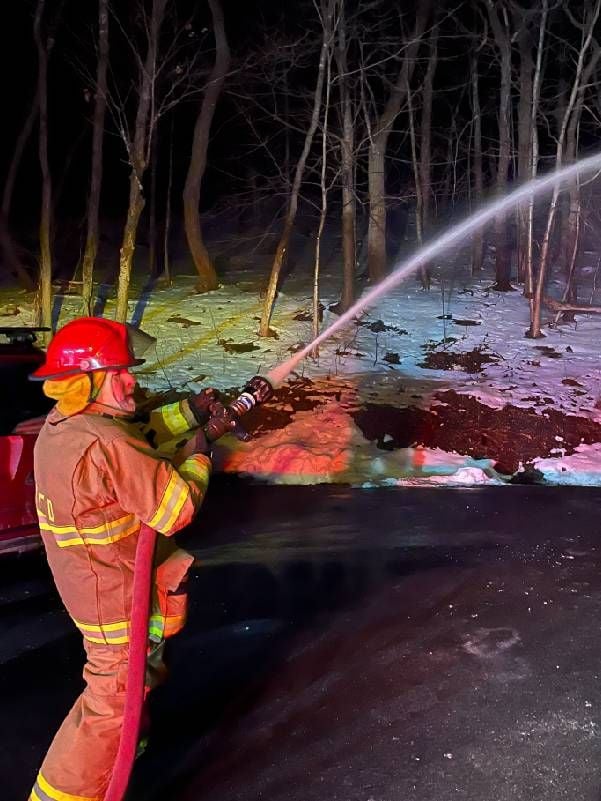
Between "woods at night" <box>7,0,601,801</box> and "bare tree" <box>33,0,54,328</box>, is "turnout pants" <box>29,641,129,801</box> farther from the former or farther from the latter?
"bare tree" <box>33,0,54,328</box>

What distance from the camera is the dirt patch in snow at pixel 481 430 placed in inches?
366

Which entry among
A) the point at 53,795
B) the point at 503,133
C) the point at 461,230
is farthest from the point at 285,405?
the point at 461,230

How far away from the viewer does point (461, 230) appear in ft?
83.6

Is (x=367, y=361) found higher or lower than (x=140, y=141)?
lower

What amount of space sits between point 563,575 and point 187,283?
17099mm

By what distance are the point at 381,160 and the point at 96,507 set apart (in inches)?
662

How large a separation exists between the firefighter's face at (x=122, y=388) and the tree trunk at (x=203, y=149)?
51.5ft

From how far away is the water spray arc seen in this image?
1458cm

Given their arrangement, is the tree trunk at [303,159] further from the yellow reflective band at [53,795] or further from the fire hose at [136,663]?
the yellow reflective band at [53,795]

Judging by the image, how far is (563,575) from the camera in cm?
513

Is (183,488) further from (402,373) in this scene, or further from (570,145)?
(570,145)

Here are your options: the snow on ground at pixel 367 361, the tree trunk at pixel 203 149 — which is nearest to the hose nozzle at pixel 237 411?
the snow on ground at pixel 367 361

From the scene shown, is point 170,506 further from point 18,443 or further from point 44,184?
point 44,184

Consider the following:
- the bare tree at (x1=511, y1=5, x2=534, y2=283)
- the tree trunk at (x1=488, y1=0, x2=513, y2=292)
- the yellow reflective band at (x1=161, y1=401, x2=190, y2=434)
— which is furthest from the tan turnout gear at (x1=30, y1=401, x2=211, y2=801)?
the tree trunk at (x1=488, y1=0, x2=513, y2=292)
